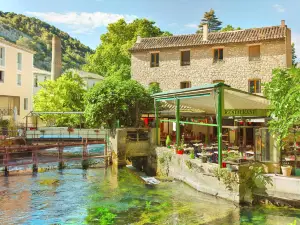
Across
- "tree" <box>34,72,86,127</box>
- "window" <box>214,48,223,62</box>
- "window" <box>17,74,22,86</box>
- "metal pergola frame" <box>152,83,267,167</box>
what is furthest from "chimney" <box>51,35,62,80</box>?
"metal pergola frame" <box>152,83,267,167</box>

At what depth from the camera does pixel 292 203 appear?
42.0ft

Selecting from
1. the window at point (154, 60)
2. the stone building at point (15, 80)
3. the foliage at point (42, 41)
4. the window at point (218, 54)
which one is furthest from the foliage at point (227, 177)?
the foliage at point (42, 41)

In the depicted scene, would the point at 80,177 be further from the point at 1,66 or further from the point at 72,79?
the point at 72,79

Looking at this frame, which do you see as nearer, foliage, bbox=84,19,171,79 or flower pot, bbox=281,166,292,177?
flower pot, bbox=281,166,292,177

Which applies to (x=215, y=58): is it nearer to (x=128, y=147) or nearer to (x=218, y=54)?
(x=218, y=54)

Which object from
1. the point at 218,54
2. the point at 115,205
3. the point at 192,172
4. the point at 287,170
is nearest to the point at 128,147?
the point at 192,172

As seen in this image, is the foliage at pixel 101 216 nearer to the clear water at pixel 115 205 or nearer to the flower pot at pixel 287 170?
the clear water at pixel 115 205

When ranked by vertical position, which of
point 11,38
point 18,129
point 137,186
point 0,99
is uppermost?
point 11,38

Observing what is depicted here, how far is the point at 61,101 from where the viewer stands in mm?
39562

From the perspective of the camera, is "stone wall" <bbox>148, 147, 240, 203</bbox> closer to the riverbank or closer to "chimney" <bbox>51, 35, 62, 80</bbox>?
the riverbank

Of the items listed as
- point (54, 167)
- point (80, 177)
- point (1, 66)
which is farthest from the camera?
point (1, 66)

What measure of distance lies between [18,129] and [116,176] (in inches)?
646

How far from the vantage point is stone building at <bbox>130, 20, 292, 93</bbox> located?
26.4m

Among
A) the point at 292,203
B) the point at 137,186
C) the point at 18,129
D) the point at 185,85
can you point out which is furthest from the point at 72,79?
the point at 292,203
